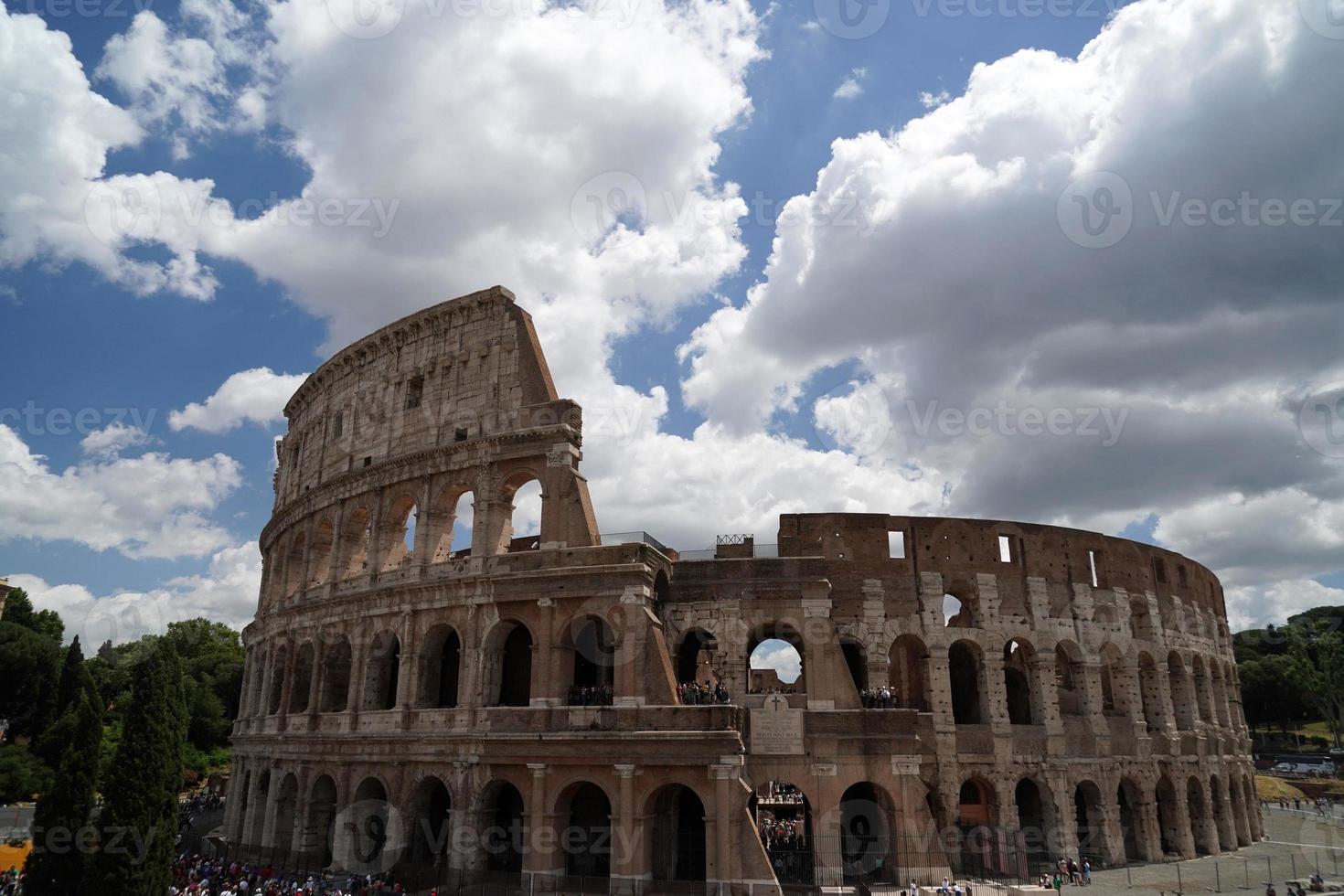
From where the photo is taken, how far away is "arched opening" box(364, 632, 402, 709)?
94.7 ft

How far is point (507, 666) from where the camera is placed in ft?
95.2

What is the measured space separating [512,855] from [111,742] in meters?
40.7

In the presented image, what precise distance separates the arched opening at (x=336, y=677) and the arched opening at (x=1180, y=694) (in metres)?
33.3

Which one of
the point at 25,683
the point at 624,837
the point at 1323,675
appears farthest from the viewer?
the point at 1323,675

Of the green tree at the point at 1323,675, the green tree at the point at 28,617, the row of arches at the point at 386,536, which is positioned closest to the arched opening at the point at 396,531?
the row of arches at the point at 386,536

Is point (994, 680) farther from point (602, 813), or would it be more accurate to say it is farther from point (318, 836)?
point (318, 836)

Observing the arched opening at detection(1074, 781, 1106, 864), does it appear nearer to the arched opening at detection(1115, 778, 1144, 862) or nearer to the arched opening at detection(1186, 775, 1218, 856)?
the arched opening at detection(1115, 778, 1144, 862)

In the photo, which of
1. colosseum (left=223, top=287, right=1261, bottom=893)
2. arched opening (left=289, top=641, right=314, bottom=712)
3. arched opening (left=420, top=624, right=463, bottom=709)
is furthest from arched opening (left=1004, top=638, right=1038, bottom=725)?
arched opening (left=289, top=641, right=314, bottom=712)

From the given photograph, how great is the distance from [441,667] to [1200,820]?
3084 cm

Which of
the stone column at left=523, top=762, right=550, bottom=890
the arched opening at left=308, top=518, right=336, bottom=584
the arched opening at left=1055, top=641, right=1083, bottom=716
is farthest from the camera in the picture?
the arched opening at left=308, top=518, right=336, bottom=584

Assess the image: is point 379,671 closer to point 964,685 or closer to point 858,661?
point 858,661

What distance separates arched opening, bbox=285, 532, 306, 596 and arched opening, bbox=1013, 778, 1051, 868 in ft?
95.7

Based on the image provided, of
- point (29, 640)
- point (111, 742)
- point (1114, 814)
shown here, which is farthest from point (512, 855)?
point (29, 640)

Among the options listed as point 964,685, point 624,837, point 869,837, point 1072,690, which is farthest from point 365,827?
point 1072,690
